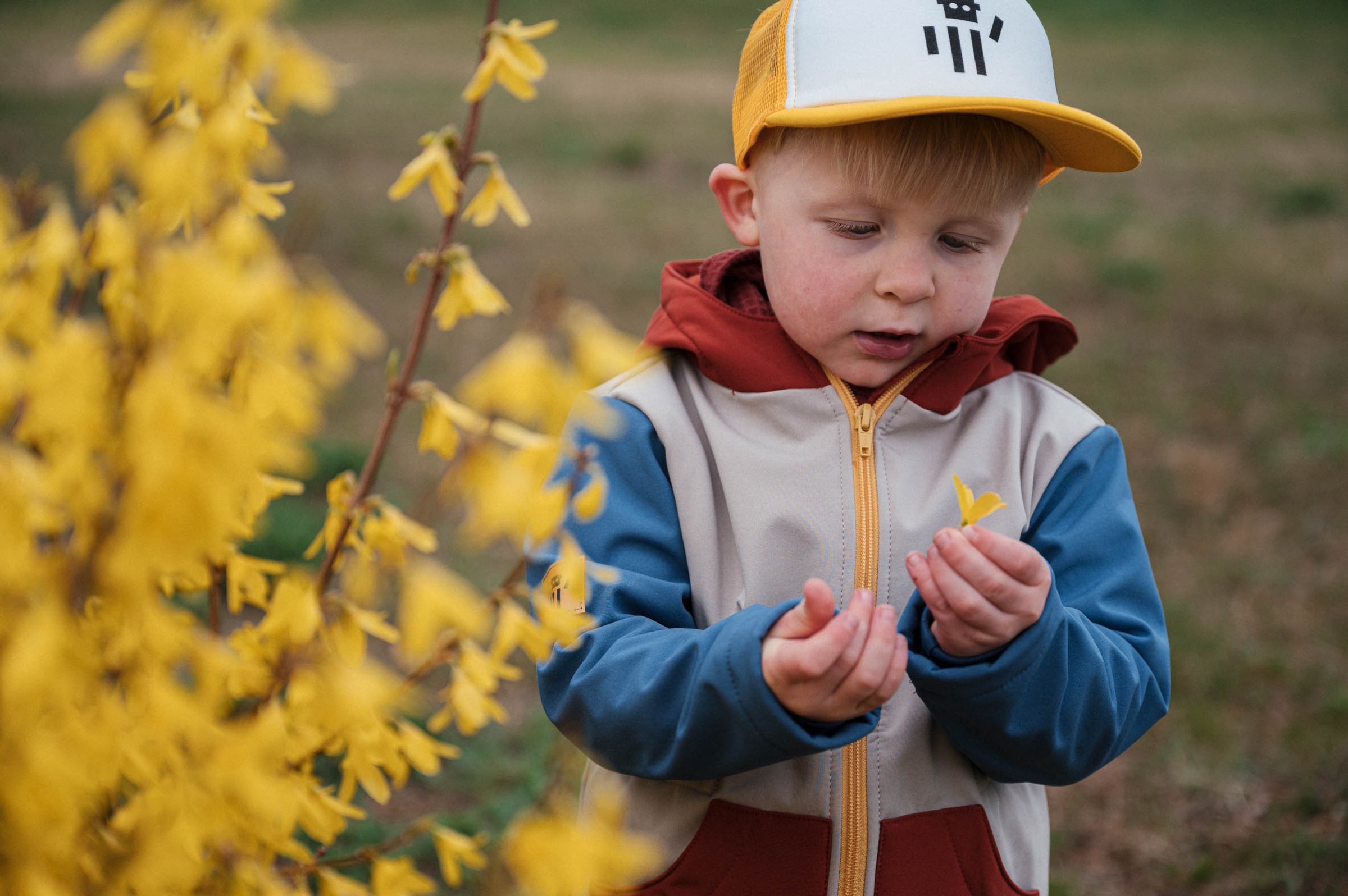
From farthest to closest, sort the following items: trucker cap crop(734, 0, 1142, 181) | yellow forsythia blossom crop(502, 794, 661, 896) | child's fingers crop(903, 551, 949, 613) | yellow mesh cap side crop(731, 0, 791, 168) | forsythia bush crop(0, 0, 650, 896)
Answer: yellow mesh cap side crop(731, 0, 791, 168)
trucker cap crop(734, 0, 1142, 181)
child's fingers crop(903, 551, 949, 613)
yellow forsythia blossom crop(502, 794, 661, 896)
forsythia bush crop(0, 0, 650, 896)

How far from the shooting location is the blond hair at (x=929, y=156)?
1.36 m

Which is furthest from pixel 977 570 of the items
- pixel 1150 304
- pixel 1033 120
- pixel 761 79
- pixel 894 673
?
pixel 1150 304

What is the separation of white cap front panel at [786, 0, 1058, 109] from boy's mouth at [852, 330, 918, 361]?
11.5 inches

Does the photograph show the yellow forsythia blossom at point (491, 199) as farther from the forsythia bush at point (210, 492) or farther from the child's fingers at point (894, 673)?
the child's fingers at point (894, 673)

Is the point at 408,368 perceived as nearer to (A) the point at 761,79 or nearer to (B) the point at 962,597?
(B) the point at 962,597

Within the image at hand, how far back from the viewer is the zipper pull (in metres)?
1.45

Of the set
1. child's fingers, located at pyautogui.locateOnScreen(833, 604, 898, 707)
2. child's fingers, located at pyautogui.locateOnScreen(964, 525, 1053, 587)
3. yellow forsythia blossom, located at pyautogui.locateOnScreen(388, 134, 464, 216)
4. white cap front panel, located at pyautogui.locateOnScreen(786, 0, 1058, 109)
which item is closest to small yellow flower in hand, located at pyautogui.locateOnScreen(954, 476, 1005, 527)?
child's fingers, located at pyautogui.locateOnScreen(964, 525, 1053, 587)

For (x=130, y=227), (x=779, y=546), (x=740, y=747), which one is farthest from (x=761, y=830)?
(x=130, y=227)

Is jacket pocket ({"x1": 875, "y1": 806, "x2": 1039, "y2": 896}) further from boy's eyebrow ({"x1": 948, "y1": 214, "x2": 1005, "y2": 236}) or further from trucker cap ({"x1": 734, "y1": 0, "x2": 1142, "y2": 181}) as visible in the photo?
trucker cap ({"x1": 734, "y1": 0, "x2": 1142, "y2": 181})

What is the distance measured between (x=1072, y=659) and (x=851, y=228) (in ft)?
1.91

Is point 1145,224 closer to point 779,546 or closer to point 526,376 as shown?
point 779,546

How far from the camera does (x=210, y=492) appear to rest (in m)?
0.64

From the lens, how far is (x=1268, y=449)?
15.0 ft

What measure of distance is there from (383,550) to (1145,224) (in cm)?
804
